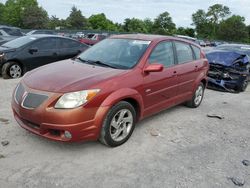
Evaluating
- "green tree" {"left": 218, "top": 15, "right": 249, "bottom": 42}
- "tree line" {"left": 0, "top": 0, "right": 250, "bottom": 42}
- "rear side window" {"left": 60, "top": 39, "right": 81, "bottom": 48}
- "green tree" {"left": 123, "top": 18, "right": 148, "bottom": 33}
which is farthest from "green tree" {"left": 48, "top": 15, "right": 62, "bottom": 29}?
"rear side window" {"left": 60, "top": 39, "right": 81, "bottom": 48}

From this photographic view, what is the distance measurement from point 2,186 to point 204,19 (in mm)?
105982

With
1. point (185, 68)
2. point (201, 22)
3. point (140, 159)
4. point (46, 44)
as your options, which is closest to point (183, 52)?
point (185, 68)

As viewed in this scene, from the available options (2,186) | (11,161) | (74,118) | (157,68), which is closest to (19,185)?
(2,186)

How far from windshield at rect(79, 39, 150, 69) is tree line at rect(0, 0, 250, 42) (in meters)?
66.8

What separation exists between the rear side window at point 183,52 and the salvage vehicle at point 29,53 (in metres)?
4.98

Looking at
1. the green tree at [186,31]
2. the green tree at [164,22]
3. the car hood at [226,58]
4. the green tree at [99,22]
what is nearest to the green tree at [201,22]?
the green tree at [186,31]

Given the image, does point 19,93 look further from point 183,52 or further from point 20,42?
point 20,42

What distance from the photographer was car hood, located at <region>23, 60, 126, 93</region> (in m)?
3.74

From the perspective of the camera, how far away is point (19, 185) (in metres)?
3.17

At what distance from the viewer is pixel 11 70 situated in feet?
28.0

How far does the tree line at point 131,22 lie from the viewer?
7132 centimetres

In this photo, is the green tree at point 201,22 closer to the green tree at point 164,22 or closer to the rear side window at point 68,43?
the green tree at point 164,22

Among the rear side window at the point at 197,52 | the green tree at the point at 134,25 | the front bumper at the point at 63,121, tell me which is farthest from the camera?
the green tree at the point at 134,25

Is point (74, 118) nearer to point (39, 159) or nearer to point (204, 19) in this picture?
point (39, 159)
